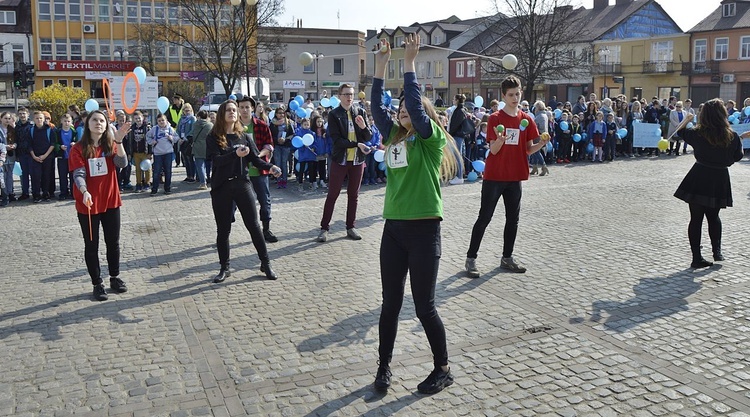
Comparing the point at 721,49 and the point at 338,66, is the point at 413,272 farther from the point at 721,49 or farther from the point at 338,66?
the point at 338,66

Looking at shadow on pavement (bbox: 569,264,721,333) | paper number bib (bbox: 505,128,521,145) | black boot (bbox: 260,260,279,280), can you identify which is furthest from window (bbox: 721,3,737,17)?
black boot (bbox: 260,260,279,280)

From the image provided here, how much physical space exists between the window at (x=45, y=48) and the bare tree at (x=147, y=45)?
7.57 meters

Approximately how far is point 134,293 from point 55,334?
1329 millimetres

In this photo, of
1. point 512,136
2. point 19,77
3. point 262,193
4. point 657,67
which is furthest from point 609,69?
point 512,136

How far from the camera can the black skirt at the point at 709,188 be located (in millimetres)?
7945

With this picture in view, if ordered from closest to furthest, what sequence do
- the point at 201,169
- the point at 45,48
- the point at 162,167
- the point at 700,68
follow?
the point at 162,167 < the point at 201,169 < the point at 700,68 < the point at 45,48

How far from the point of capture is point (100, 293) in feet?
23.2

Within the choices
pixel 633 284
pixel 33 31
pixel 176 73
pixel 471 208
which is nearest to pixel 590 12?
pixel 176 73

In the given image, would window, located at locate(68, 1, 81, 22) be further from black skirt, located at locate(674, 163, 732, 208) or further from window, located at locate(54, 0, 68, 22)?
black skirt, located at locate(674, 163, 732, 208)

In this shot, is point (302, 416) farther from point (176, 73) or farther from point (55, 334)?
point (176, 73)

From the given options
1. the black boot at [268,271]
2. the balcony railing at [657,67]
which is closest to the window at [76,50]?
the balcony railing at [657,67]

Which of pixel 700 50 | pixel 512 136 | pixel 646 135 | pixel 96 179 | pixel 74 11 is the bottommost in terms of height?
pixel 96 179

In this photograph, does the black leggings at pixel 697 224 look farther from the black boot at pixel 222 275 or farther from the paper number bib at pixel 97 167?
the paper number bib at pixel 97 167

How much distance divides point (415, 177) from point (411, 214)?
10.6 inches
